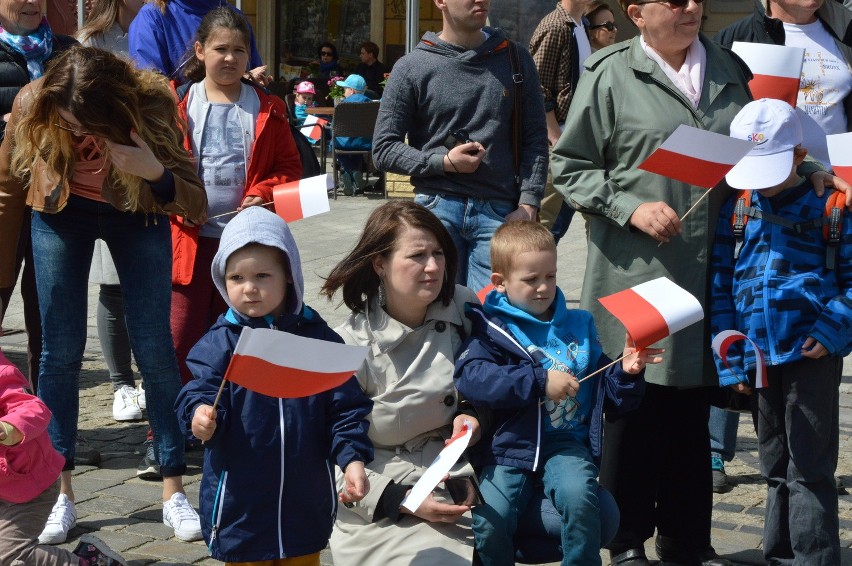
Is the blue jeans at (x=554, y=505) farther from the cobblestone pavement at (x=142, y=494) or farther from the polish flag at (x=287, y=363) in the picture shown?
the cobblestone pavement at (x=142, y=494)

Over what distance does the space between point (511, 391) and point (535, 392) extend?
0.07m

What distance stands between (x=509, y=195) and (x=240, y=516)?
216 centimetres

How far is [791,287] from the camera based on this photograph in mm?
4188

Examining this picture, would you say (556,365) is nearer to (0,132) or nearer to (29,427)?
(29,427)

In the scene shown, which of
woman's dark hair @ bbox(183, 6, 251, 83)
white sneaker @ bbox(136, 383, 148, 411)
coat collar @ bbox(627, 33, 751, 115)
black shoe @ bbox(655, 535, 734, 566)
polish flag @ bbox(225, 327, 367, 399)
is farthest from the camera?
white sneaker @ bbox(136, 383, 148, 411)

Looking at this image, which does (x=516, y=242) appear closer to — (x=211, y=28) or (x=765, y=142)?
(x=765, y=142)

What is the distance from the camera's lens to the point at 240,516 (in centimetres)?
371

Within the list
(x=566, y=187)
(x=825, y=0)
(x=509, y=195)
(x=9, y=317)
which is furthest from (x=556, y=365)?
(x=9, y=317)

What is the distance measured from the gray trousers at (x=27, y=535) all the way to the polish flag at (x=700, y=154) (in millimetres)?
2186

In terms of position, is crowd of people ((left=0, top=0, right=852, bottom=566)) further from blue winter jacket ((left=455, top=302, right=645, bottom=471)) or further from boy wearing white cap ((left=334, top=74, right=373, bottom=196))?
boy wearing white cap ((left=334, top=74, right=373, bottom=196))

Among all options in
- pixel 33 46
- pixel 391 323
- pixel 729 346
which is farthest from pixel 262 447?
pixel 33 46

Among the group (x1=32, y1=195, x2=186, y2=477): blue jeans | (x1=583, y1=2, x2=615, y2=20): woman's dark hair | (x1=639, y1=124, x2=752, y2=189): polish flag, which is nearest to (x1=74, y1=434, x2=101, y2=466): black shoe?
(x1=32, y1=195, x2=186, y2=477): blue jeans

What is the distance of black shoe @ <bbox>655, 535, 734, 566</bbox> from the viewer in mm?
4578

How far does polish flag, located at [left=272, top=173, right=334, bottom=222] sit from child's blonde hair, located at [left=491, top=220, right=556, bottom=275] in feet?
3.58
